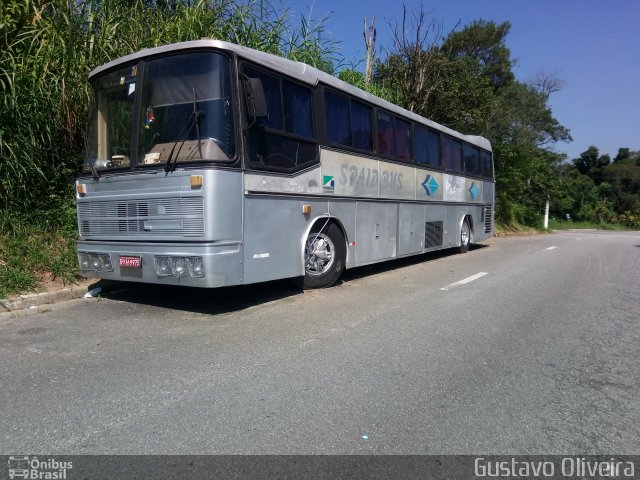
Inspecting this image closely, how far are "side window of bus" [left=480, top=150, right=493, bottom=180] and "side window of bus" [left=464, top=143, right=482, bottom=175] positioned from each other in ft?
1.28

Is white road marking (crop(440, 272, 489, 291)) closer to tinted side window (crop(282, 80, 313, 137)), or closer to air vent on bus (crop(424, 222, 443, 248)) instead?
air vent on bus (crop(424, 222, 443, 248))

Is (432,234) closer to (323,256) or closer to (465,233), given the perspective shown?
(465,233)

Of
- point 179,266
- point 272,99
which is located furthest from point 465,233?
point 179,266

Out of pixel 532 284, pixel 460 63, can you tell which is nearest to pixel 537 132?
pixel 460 63

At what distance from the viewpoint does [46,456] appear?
2912 millimetres

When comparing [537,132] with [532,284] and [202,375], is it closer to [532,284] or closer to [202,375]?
[532,284]

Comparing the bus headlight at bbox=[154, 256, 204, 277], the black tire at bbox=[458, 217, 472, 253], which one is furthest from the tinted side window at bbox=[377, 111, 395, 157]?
the black tire at bbox=[458, 217, 472, 253]

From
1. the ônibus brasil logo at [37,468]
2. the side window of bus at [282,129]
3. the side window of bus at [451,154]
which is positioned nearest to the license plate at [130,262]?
the side window of bus at [282,129]

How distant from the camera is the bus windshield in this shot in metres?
5.77

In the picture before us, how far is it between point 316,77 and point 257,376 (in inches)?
192

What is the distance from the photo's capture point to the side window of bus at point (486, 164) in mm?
15486

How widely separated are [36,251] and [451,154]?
31.4 feet

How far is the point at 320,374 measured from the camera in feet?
13.9

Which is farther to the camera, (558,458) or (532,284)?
(532,284)
